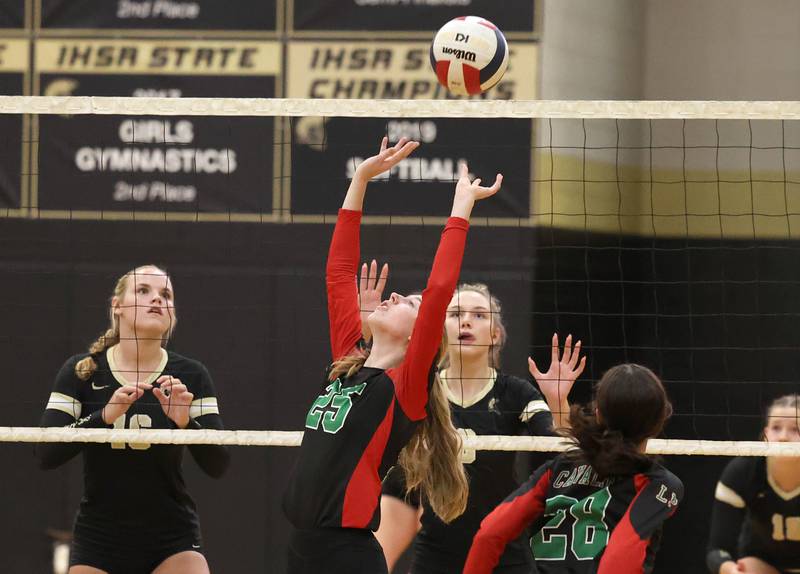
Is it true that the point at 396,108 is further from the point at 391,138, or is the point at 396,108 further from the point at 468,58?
the point at 391,138

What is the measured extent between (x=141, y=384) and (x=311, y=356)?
2.46m

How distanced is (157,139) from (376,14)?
150cm

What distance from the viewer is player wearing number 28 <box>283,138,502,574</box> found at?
388 cm

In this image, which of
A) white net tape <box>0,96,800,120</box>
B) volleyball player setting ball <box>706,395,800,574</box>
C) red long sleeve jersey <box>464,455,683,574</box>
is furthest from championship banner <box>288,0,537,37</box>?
red long sleeve jersey <box>464,455,683,574</box>

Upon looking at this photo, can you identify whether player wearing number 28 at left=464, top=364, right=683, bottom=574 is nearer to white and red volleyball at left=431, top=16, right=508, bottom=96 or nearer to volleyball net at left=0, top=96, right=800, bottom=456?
white and red volleyball at left=431, top=16, right=508, bottom=96

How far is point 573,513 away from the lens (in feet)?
11.9

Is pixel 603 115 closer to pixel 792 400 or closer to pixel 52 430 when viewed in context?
pixel 792 400

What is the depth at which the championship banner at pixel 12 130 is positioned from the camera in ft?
24.7

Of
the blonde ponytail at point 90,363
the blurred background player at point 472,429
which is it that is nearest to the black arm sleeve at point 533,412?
the blurred background player at point 472,429

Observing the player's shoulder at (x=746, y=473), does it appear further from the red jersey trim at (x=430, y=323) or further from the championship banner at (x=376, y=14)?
the championship banner at (x=376, y=14)

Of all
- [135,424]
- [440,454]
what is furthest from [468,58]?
[135,424]

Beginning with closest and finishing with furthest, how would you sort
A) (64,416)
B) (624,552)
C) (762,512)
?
(624,552) < (64,416) < (762,512)

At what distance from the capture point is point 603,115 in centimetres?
545

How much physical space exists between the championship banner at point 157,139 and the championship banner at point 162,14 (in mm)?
106
